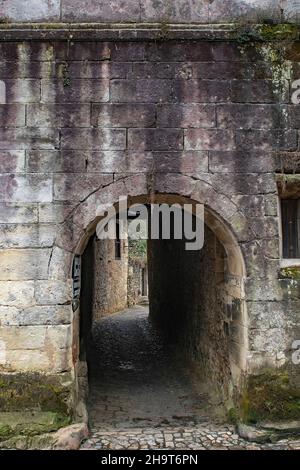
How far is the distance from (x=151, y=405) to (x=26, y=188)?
128 inches

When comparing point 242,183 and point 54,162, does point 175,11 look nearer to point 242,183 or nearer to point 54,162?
point 242,183

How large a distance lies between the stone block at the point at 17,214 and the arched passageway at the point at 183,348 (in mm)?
668

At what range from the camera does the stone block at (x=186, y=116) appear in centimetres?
472

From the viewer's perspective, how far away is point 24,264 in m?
4.54

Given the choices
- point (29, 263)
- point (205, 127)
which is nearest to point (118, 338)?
point (29, 263)

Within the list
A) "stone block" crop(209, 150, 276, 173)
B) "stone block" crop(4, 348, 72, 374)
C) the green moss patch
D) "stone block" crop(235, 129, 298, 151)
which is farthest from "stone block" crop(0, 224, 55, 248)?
the green moss patch

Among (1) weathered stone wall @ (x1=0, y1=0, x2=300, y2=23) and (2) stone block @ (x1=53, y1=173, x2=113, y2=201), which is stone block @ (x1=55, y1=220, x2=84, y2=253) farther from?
(1) weathered stone wall @ (x1=0, y1=0, x2=300, y2=23)

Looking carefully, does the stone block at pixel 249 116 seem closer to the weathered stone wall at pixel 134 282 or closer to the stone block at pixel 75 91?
the stone block at pixel 75 91

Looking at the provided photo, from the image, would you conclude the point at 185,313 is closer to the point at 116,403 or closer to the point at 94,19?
the point at 116,403

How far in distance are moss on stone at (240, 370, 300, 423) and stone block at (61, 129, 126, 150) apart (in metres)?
2.92

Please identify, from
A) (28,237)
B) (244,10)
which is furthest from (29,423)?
(244,10)

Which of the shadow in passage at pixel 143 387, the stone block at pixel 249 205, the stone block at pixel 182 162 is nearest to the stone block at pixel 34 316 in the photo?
the shadow in passage at pixel 143 387

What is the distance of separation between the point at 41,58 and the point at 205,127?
199 cm

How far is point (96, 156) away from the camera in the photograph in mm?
4648
